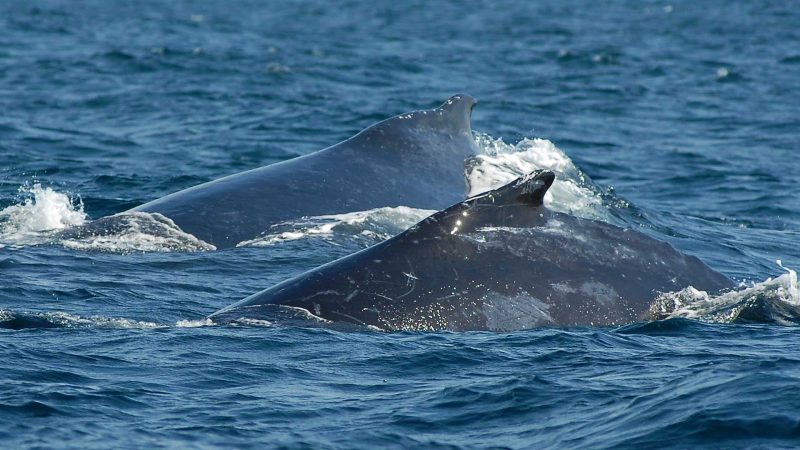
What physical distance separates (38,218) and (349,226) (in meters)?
3.58

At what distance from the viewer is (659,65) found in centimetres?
3672

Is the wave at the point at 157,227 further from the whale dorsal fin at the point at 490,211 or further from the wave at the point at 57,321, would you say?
the whale dorsal fin at the point at 490,211

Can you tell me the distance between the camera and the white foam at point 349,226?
47.1 ft

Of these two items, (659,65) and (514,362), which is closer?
(514,362)

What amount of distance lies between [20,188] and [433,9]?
148ft

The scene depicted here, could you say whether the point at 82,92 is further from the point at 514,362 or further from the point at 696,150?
the point at 514,362

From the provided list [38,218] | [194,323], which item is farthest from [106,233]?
[194,323]

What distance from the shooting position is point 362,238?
14.4 metres

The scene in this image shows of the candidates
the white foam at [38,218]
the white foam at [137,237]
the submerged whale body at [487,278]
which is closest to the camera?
the submerged whale body at [487,278]

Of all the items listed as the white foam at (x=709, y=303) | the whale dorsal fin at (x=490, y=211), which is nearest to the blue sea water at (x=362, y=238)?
the white foam at (x=709, y=303)

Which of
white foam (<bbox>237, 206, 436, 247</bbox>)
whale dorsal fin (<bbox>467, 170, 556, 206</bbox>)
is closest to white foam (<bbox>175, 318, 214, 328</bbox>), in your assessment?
whale dorsal fin (<bbox>467, 170, 556, 206</bbox>)

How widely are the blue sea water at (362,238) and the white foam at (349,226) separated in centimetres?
3

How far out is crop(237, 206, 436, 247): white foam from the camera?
14.3 meters

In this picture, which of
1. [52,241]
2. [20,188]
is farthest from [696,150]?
[52,241]
